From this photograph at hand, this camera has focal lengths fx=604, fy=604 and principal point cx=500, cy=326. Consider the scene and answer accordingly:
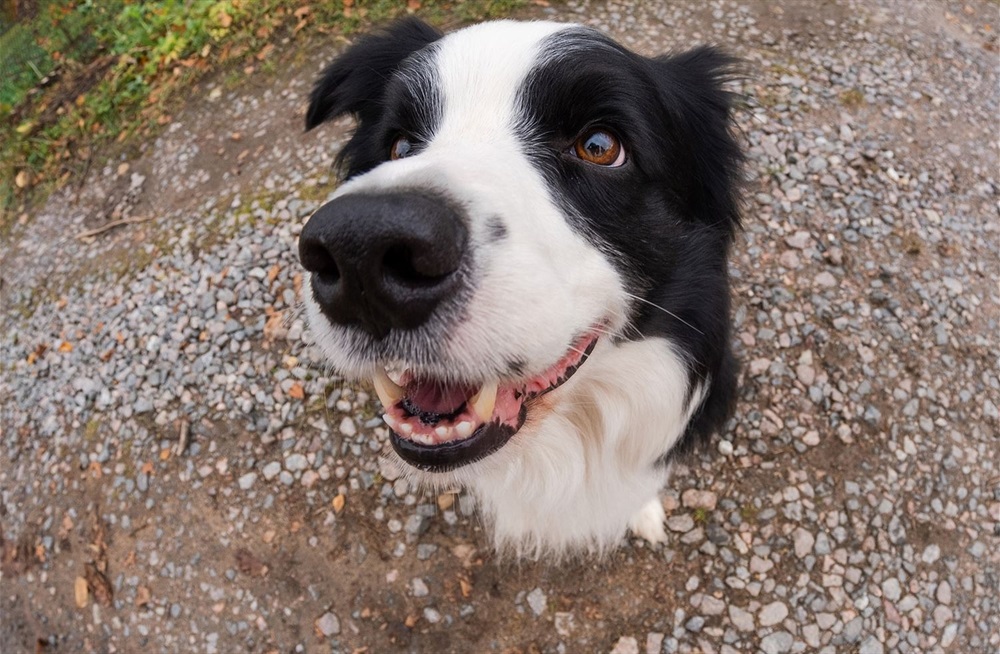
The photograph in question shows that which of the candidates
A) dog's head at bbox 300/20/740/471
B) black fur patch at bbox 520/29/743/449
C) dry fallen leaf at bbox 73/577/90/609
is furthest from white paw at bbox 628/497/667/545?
dry fallen leaf at bbox 73/577/90/609

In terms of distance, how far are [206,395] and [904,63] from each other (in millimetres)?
5259

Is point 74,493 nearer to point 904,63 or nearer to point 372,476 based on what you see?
point 372,476

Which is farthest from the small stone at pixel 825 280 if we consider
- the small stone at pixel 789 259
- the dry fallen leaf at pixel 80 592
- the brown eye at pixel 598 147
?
the dry fallen leaf at pixel 80 592

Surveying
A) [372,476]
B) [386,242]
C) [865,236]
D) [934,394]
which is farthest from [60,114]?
[934,394]

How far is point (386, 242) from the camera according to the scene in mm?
1153

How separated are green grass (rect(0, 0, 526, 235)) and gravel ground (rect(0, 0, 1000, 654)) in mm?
811

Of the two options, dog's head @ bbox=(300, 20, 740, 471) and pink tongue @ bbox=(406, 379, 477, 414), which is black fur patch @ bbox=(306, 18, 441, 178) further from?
pink tongue @ bbox=(406, 379, 477, 414)

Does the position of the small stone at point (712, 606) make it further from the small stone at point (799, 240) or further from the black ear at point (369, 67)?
the black ear at point (369, 67)

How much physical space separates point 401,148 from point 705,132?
42.4 inches

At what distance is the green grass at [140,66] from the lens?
475 centimetres

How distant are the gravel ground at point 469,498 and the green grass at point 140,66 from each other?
81cm

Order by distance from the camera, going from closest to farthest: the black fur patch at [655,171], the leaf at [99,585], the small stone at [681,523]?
the black fur patch at [655,171] → the small stone at [681,523] → the leaf at [99,585]

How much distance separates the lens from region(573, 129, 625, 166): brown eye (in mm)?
1811

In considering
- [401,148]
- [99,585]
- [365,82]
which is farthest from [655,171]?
[99,585]
